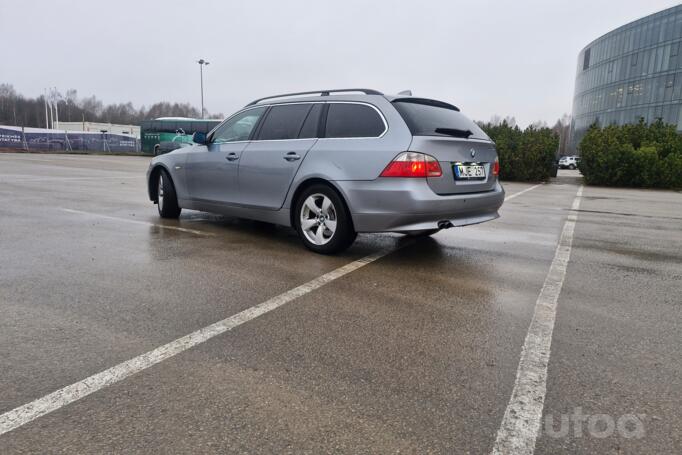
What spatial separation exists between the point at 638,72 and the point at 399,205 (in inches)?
2708

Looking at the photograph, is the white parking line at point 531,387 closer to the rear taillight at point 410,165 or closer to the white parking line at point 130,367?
the rear taillight at point 410,165

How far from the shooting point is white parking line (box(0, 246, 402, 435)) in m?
2.11

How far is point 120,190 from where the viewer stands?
11.8m

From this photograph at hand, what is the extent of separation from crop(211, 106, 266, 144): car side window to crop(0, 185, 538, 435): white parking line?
109 inches

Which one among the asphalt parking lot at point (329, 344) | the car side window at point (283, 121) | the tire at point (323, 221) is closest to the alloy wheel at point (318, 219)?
the tire at point (323, 221)

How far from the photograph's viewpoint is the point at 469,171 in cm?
501

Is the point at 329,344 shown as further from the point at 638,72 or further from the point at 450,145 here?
the point at 638,72

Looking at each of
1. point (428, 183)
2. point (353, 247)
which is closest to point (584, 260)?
point (428, 183)

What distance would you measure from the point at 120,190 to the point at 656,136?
21.1 metres

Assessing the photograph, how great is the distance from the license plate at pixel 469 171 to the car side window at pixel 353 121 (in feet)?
2.83

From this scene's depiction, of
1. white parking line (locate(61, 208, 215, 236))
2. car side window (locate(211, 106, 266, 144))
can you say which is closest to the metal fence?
white parking line (locate(61, 208, 215, 236))

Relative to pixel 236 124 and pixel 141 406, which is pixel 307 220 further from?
pixel 141 406

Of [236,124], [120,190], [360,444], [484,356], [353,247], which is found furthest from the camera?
[120,190]

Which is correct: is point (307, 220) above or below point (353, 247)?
above
